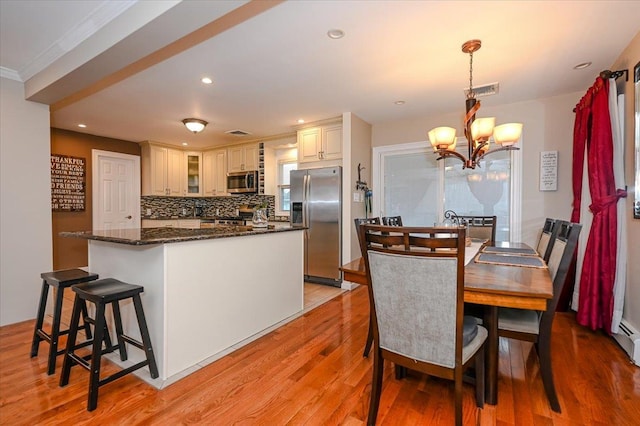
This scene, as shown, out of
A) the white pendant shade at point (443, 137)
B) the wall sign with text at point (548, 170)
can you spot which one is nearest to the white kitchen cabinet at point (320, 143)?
the white pendant shade at point (443, 137)

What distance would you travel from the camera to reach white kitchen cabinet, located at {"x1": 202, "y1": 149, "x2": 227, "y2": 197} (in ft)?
19.4

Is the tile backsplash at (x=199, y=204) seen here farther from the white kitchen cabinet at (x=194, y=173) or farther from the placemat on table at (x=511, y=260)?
the placemat on table at (x=511, y=260)

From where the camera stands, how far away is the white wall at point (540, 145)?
340 cm

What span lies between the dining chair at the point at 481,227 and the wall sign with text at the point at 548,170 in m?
0.74

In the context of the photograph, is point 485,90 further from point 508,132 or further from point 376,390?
point 376,390

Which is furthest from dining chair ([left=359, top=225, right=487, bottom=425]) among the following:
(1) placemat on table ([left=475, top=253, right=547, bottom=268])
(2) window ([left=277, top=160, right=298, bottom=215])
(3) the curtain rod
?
(2) window ([left=277, top=160, right=298, bottom=215])

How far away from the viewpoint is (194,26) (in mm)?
1768

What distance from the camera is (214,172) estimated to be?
6.04 m

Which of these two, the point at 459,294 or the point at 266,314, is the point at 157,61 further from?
the point at 459,294

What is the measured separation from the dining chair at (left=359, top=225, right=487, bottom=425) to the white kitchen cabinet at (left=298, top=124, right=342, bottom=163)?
9.58 ft

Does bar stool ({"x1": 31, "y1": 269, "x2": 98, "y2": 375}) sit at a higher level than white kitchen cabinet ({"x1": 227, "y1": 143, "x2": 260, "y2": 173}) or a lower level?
lower

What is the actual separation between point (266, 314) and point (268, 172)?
316cm

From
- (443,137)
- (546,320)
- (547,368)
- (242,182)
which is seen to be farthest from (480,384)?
(242,182)

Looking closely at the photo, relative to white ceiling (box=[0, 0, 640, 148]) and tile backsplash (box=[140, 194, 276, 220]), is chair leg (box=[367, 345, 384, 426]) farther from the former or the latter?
tile backsplash (box=[140, 194, 276, 220])
